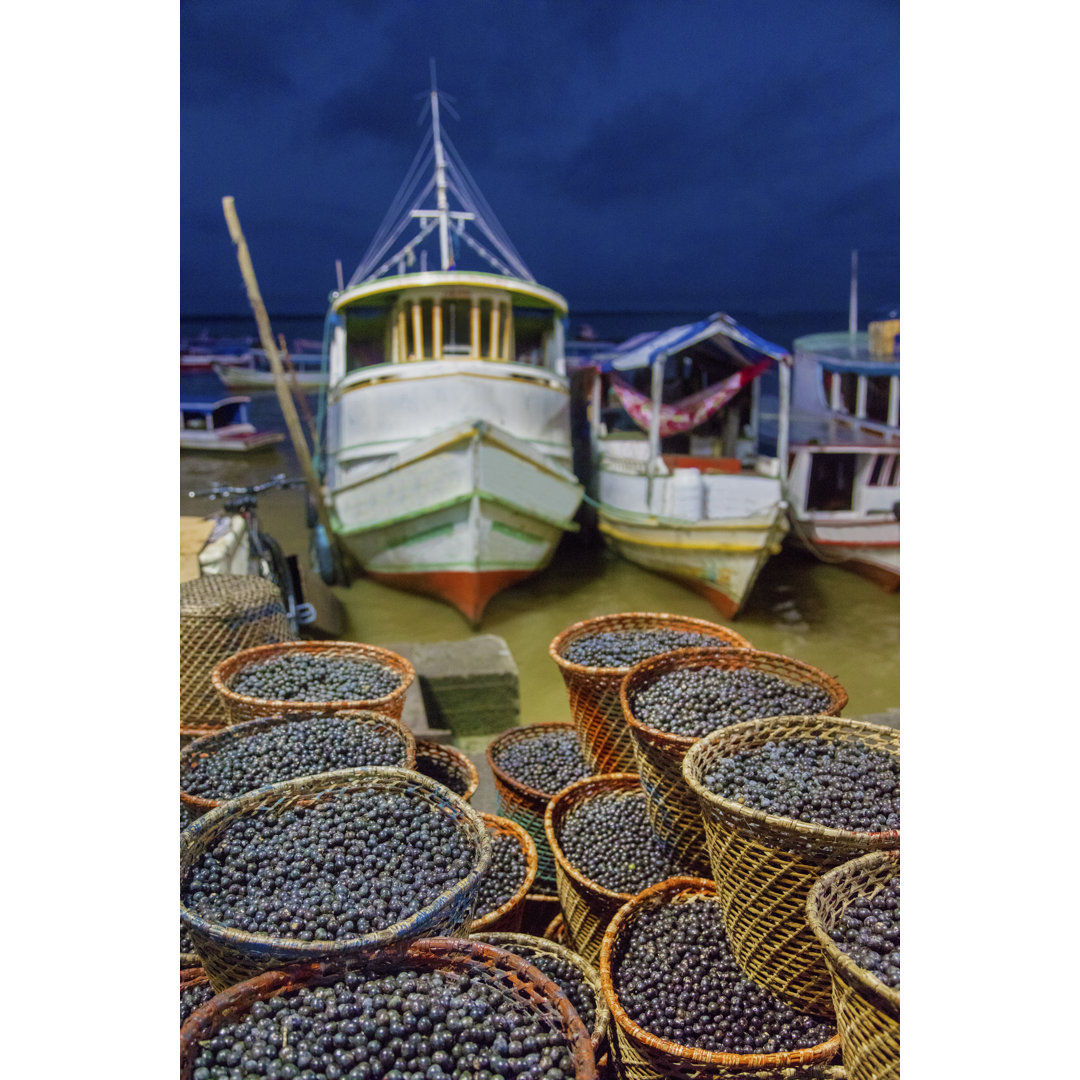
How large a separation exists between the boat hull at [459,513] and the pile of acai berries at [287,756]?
486 cm

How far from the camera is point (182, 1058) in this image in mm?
1164

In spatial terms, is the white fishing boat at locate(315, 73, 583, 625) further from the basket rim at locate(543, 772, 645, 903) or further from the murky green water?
the basket rim at locate(543, 772, 645, 903)

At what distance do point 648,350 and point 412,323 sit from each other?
2.90 meters

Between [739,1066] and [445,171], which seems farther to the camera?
Answer: [445,171]

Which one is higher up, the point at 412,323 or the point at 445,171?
the point at 445,171

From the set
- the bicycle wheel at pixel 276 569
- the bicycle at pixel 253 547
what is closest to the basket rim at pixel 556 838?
the bicycle at pixel 253 547

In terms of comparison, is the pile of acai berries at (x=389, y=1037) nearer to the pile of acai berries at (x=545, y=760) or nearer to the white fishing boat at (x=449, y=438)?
the pile of acai berries at (x=545, y=760)

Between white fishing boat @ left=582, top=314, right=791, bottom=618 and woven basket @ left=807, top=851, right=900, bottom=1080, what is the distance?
6.57m

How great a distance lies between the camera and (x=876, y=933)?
1350 millimetres

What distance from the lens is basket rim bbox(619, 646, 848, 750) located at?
2089 mm

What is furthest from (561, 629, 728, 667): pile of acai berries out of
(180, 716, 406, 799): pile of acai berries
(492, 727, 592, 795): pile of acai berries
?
(180, 716, 406, 799): pile of acai berries

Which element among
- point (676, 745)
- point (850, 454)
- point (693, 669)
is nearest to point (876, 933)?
point (676, 745)
